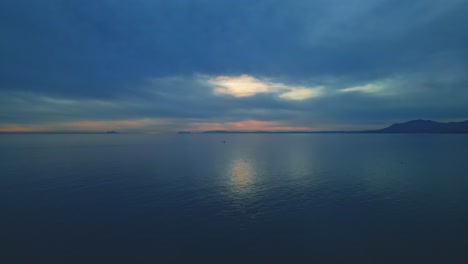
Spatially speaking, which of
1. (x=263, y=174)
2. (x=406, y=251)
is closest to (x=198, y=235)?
(x=406, y=251)

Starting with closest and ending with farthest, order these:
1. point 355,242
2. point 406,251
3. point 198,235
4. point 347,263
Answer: point 347,263
point 406,251
point 355,242
point 198,235

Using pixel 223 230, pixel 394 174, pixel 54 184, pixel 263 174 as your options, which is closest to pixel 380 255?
pixel 223 230

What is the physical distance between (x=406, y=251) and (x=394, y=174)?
130ft

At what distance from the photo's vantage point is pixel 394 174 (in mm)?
53875

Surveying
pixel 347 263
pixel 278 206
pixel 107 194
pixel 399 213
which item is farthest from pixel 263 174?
pixel 347 263

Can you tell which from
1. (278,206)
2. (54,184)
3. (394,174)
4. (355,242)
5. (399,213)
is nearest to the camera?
(355,242)

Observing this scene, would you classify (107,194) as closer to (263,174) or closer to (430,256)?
(263,174)

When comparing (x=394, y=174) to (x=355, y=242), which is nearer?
(x=355, y=242)

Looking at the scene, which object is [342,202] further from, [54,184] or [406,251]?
[54,184]

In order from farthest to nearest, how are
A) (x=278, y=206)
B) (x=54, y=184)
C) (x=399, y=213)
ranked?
(x=54, y=184) → (x=278, y=206) → (x=399, y=213)

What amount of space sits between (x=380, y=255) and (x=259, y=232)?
10.8 metres

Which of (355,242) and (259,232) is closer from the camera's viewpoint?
(355,242)

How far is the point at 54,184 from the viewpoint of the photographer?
4359 cm

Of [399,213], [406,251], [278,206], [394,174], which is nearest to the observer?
[406,251]
